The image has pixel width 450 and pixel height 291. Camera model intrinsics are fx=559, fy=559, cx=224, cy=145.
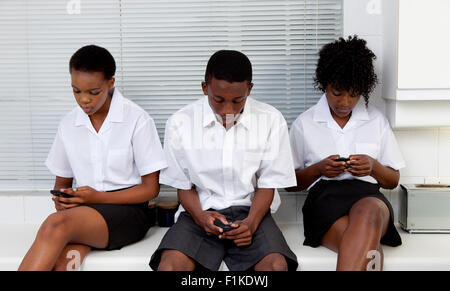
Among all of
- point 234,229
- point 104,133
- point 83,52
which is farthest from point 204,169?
point 83,52

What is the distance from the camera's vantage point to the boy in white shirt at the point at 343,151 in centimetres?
201

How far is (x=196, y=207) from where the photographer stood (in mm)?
1981

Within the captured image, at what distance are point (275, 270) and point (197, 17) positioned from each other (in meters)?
1.16

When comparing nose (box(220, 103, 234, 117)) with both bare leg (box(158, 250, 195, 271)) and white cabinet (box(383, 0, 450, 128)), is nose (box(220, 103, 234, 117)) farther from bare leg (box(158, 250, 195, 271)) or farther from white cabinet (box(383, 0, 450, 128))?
white cabinet (box(383, 0, 450, 128))

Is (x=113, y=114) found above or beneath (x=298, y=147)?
above

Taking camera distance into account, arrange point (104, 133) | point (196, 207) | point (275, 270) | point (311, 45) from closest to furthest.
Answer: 1. point (275, 270)
2. point (196, 207)
3. point (104, 133)
4. point (311, 45)

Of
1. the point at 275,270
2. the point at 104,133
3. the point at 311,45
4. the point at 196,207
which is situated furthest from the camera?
the point at 311,45

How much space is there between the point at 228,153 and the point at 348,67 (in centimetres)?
56

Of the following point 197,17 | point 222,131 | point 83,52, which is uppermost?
point 197,17

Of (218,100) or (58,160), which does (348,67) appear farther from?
(58,160)

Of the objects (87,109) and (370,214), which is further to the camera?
(87,109)

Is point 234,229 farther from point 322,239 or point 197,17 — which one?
point 197,17

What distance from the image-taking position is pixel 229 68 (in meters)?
1.86

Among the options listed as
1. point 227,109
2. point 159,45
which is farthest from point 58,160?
point 227,109
